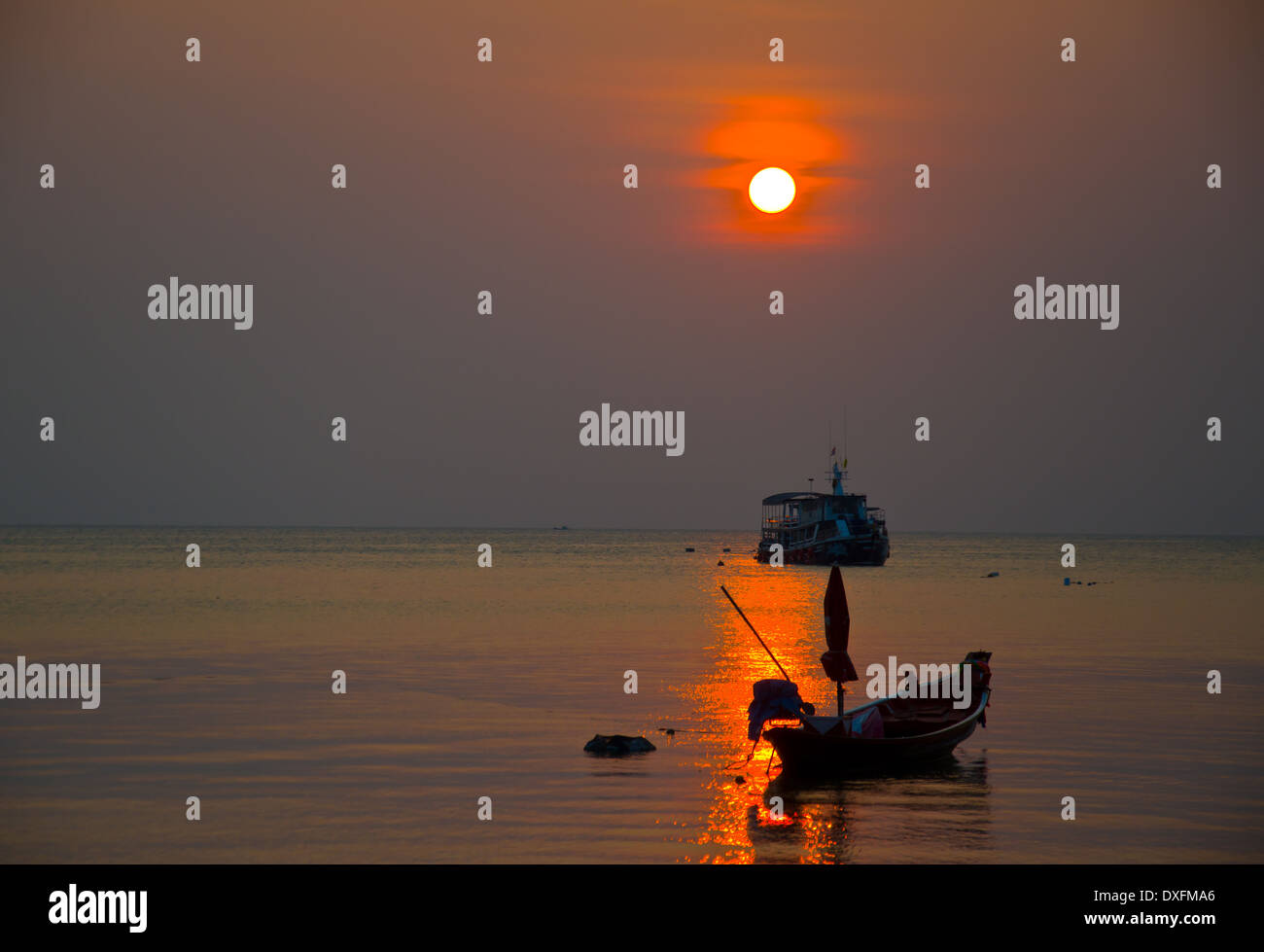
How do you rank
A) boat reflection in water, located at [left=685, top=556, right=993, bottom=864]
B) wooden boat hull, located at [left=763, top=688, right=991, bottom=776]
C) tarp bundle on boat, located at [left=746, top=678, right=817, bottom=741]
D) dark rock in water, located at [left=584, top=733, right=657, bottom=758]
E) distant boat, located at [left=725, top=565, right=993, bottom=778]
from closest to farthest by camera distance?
boat reflection in water, located at [left=685, top=556, right=993, bottom=864]
wooden boat hull, located at [left=763, top=688, right=991, bottom=776]
distant boat, located at [left=725, top=565, right=993, bottom=778]
tarp bundle on boat, located at [left=746, top=678, right=817, bottom=741]
dark rock in water, located at [left=584, top=733, right=657, bottom=758]

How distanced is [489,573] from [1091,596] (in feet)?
173

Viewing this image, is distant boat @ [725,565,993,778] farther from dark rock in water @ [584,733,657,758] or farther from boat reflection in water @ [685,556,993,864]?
dark rock in water @ [584,733,657,758]

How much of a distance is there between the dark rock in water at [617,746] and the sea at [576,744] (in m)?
0.36

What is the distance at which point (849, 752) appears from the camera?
82.3 feet

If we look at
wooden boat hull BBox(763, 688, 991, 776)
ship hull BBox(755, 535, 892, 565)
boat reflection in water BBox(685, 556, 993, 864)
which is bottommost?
boat reflection in water BBox(685, 556, 993, 864)

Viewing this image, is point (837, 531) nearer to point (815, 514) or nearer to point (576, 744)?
point (815, 514)

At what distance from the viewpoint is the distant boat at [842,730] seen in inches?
974

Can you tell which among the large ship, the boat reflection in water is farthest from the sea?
the large ship

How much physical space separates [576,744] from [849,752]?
6207mm

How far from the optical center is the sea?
2036 cm

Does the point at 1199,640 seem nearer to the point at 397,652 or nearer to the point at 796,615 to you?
the point at 796,615

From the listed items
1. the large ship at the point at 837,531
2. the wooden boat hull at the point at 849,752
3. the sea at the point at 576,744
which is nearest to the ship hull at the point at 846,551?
A: the large ship at the point at 837,531

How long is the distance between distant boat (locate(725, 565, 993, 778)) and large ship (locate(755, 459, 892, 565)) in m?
105
